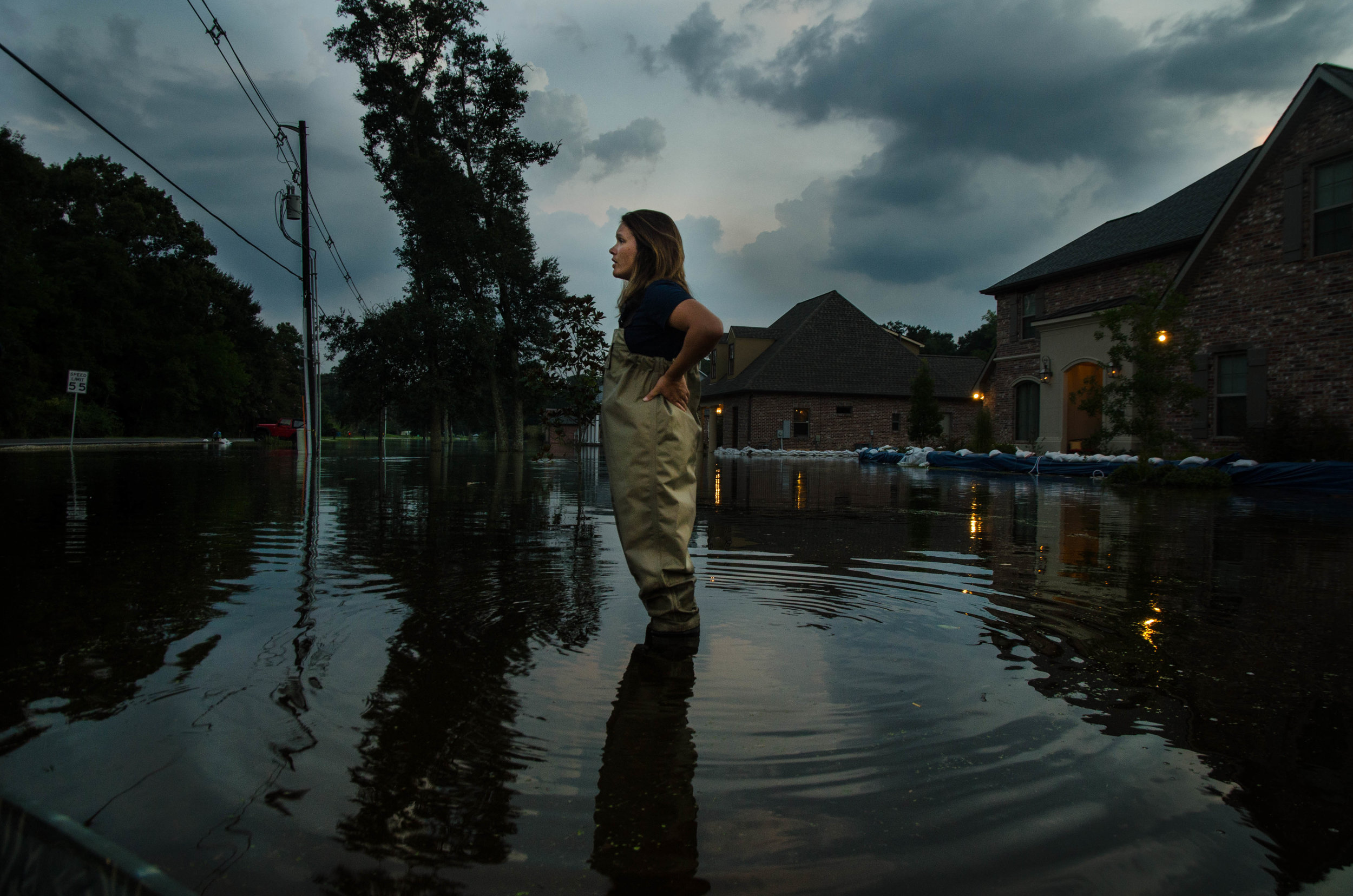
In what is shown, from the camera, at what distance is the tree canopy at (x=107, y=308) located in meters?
35.6

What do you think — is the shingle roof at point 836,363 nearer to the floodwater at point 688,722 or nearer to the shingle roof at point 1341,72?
the shingle roof at point 1341,72

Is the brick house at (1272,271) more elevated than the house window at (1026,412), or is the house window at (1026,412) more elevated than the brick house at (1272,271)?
the brick house at (1272,271)

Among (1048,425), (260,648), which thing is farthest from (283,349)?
(260,648)

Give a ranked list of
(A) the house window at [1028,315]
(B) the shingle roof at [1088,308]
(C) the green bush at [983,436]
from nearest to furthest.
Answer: (B) the shingle roof at [1088,308] → (A) the house window at [1028,315] → (C) the green bush at [983,436]

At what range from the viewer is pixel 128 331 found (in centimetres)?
4506

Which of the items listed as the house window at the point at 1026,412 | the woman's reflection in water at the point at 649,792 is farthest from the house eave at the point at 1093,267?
the woman's reflection in water at the point at 649,792

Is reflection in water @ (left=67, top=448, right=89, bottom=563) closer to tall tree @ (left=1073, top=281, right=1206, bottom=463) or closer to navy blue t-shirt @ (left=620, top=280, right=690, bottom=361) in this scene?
navy blue t-shirt @ (left=620, top=280, right=690, bottom=361)

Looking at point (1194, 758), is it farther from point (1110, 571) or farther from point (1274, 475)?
point (1274, 475)

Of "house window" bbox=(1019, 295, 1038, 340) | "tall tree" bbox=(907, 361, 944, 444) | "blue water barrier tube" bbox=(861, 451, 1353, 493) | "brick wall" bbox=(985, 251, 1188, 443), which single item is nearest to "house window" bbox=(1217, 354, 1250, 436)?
"blue water barrier tube" bbox=(861, 451, 1353, 493)

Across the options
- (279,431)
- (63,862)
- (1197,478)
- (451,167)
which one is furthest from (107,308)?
(63,862)

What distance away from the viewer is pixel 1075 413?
2394 centimetres

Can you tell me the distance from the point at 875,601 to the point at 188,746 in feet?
10.5

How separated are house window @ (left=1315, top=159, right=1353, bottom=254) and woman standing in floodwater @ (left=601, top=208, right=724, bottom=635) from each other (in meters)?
17.1

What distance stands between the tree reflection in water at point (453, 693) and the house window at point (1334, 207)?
16.0 meters
